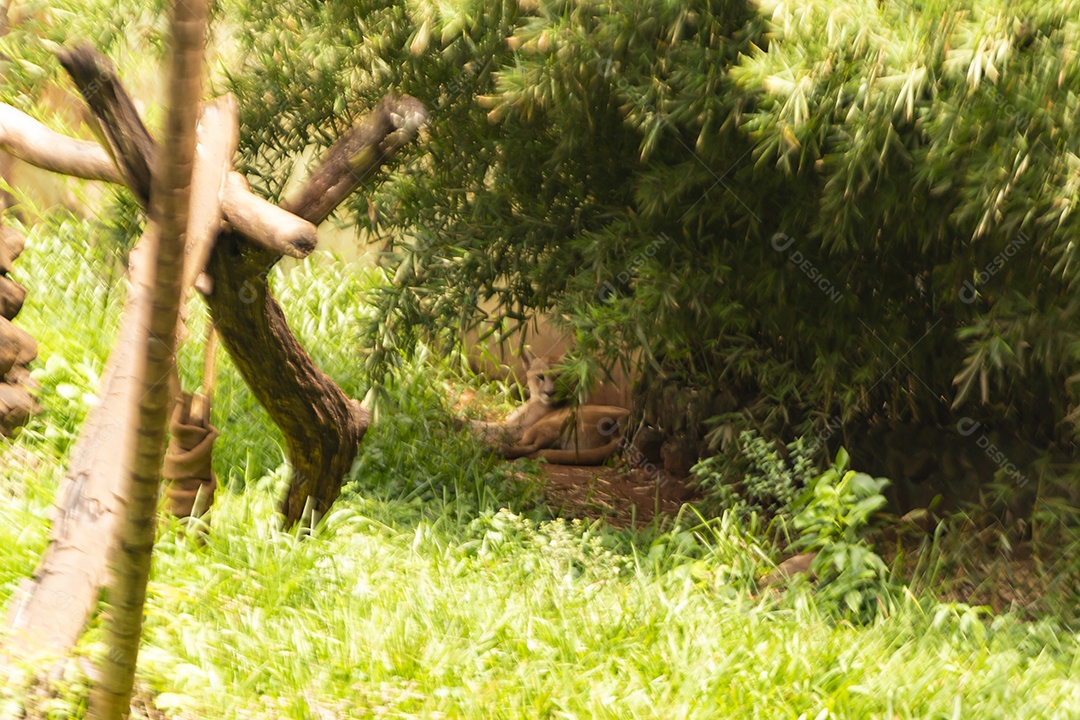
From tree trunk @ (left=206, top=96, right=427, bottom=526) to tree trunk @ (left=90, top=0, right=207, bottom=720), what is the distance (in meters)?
1.63

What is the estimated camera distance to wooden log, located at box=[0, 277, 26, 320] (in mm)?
4605

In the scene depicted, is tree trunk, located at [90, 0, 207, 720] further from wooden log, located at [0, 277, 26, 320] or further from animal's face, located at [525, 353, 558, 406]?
animal's face, located at [525, 353, 558, 406]

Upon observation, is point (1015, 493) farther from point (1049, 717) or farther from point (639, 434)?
point (639, 434)

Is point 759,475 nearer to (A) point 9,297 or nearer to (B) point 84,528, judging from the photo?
(B) point 84,528

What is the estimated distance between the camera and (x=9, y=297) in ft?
15.3

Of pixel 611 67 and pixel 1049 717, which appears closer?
pixel 1049 717

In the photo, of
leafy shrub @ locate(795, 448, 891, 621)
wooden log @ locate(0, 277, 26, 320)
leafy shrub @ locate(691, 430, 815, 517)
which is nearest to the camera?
leafy shrub @ locate(795, 448, 891, 621)

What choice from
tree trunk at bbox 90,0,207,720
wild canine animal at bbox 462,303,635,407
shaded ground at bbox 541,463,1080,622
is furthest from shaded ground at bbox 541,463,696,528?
tree trunk at bbox 90,0,207,720

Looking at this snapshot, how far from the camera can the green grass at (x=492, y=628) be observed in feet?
9.20

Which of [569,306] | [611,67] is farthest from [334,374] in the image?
[611,67]

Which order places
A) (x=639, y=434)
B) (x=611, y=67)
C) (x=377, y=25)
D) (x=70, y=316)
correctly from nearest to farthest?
(x=611, y=67)
(x=377, y=25)
(x=70, y=316)
(x=639, y=434)

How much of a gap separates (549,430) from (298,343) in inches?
104

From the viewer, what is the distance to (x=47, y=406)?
4.70m

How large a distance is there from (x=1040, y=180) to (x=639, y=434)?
3.22 m
